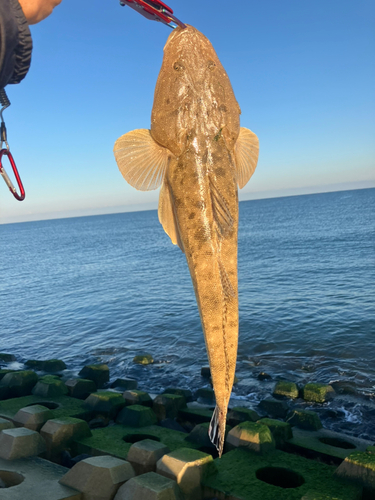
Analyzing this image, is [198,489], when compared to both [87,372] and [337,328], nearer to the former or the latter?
→ [87,372]

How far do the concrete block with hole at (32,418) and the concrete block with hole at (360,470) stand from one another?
5179 mm

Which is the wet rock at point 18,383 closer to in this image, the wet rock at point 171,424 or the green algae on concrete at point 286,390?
the wet rock at point 171,424

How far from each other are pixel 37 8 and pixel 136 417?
26.7 ft

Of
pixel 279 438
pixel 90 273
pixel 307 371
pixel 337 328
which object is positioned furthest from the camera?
pixel 90 273

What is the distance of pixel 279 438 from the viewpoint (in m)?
7.48

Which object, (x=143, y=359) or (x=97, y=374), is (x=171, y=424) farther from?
(x=143, y=359)

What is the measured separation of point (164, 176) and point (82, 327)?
859 inches

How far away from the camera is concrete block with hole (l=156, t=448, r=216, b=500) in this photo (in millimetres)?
5605

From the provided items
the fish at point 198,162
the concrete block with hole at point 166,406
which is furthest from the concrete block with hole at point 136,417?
the fish at point 198,162

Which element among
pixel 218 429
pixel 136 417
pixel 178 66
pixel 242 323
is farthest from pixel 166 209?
pixel 242 323

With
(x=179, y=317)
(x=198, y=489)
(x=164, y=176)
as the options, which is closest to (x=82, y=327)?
(x=179, y=317)

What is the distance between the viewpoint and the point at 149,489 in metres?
5.05

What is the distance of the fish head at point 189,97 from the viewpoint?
3.01 meters

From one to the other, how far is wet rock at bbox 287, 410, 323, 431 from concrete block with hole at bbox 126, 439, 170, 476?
3.34 meters
